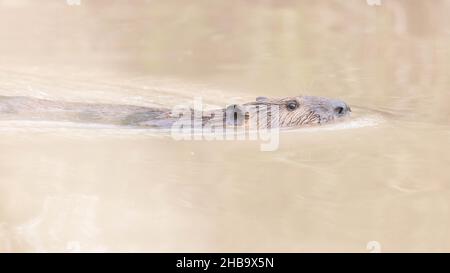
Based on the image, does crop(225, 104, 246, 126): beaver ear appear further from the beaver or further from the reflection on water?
the reflection on water

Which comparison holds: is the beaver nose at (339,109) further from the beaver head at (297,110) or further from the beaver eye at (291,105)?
the beaver eye at (291,105)

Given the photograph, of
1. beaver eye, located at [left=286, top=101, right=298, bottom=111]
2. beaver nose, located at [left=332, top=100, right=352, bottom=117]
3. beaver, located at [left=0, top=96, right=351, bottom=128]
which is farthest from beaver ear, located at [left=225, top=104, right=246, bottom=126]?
beaver nose, located at [left=332, top=100, right=352, bottom=117]

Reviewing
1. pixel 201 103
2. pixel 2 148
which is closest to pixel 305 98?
pixel 201 103

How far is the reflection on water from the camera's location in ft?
17.1

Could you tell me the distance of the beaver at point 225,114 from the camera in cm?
787

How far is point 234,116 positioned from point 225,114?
4.3 inches

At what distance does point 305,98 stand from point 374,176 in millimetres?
1886

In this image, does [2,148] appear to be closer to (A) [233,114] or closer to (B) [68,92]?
(A) [233,114]

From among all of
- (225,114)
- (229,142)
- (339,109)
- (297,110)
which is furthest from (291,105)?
(229,142)

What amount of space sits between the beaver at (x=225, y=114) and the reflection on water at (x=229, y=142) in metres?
0.21

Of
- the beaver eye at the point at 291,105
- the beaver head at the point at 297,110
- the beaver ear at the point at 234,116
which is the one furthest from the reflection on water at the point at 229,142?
the beaver ear at the point at 234,116

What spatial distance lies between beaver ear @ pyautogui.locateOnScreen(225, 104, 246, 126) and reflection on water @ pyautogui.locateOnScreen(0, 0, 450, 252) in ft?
1.50

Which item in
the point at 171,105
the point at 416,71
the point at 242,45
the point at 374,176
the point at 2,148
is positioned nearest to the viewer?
the point at 374,176

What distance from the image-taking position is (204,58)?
1116 cm
